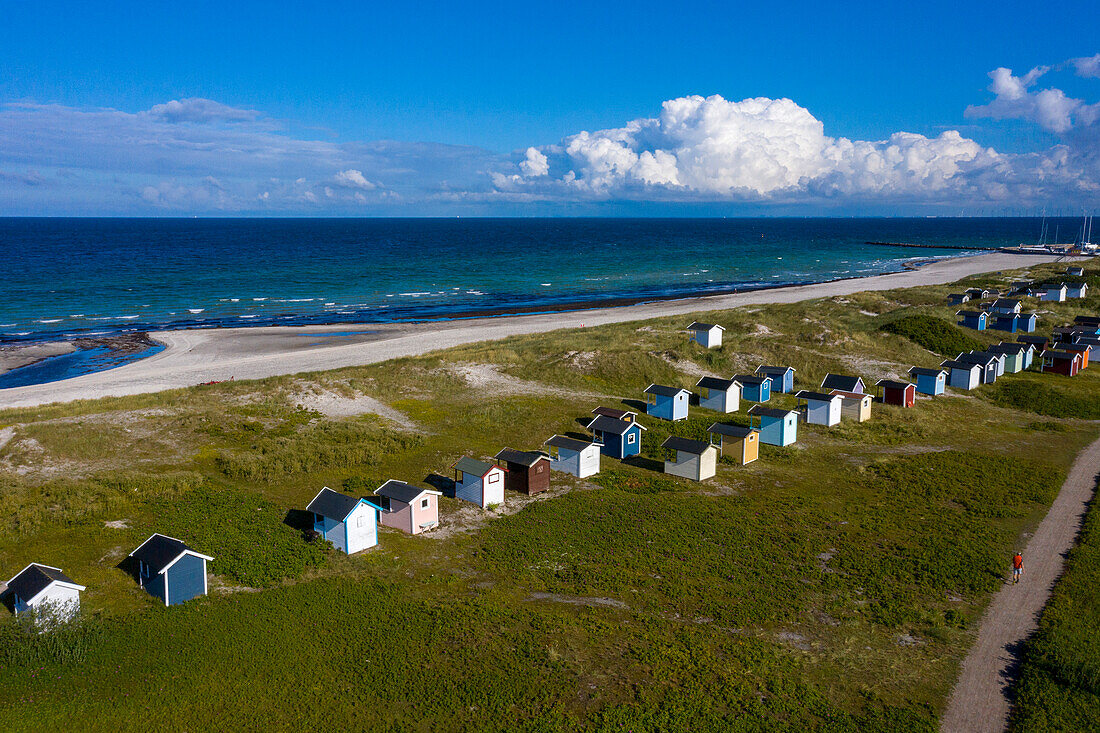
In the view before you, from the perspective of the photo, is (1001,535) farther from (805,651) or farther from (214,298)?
(214,298)

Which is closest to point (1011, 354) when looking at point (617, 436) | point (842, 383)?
point (842, 383)

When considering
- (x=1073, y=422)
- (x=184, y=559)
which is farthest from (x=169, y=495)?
(x=1073, y=422)

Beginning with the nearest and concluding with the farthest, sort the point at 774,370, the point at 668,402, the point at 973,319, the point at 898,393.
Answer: the point at 668,402 < the point at 898,393 < the point at 774,370 < the point at 973,319

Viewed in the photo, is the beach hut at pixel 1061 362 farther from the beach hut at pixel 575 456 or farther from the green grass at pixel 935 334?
the beach hut at pixel 575 456

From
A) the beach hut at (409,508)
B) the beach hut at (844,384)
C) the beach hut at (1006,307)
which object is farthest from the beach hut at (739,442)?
the beach hut at (1006,307)

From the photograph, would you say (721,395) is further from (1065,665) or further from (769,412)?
(1065,665)

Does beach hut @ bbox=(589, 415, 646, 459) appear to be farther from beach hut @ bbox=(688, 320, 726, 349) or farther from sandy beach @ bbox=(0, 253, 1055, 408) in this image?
sandy beach @ bbox=(0, 253, 1055, 408)
